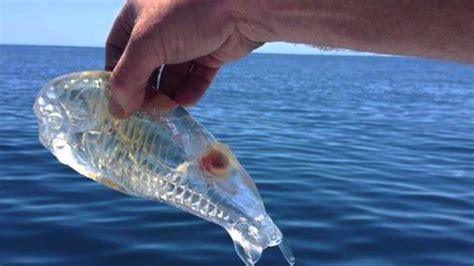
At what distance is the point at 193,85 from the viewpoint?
8.08ft

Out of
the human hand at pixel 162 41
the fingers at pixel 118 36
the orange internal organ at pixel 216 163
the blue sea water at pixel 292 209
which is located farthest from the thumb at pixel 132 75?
the blue sea water at pixel 292 209

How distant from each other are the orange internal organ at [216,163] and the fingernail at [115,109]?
350 millimetres

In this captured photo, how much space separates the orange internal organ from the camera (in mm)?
2229

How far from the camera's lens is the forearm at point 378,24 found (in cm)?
161

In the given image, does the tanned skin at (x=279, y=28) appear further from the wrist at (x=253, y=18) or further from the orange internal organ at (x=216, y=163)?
the orange internal organ at (x=216, y=163)

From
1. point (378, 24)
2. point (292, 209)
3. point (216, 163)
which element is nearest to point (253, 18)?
point (378, 24)

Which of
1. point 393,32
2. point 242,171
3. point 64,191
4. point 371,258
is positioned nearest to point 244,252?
point 242,171

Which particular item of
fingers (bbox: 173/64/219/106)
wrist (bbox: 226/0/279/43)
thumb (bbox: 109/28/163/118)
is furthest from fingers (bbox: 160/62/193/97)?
wrist (bbox: 226/0/279/43)

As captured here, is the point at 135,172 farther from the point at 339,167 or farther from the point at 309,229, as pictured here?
the point at 339,167

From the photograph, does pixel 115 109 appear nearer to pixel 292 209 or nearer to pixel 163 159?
pixel 163 159

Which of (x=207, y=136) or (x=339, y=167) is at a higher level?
(x=207, y=136)

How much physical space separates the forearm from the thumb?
0.32 metres

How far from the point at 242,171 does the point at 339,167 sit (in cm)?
899

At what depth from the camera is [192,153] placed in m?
Answer: 2.27
